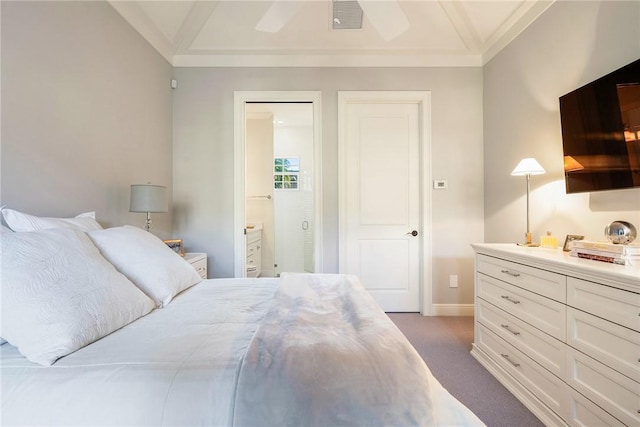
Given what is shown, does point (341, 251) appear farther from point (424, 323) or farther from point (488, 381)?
point (488, 381)

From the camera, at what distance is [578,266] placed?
123 cm

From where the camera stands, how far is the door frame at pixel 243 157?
2816 mm

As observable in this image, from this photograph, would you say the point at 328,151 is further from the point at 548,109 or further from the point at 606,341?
the point at 606,341

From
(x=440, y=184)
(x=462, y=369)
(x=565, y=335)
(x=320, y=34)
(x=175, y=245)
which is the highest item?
(x=320, y=34)

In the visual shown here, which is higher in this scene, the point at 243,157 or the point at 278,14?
the point at 278,14

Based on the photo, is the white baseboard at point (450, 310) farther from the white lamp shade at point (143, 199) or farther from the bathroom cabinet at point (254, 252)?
the white lamp shade at point (143, 199)

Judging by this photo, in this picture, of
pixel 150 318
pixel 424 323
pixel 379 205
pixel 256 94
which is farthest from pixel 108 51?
pixel 424 323

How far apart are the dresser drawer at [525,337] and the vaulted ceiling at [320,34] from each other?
2368mm

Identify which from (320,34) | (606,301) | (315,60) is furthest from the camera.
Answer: (315,60)

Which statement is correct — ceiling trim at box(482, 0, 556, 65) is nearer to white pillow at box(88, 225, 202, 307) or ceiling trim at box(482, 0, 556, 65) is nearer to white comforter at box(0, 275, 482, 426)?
white comforter at box(0, 275, 482, 426)

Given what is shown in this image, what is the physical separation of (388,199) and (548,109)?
4.86ft

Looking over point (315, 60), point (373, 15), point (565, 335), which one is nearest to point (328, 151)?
point (315, 60)

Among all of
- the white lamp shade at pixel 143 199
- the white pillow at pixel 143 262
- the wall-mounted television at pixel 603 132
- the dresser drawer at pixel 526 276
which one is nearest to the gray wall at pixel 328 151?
the white lamp shade at pixel 143 199

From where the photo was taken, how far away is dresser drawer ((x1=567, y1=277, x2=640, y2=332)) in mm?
1041
